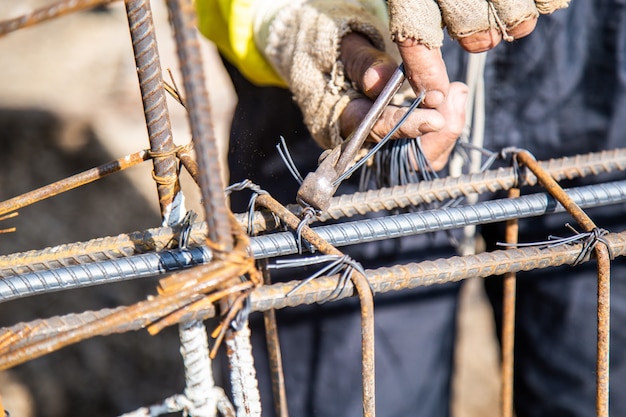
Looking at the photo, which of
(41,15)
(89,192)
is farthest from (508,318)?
(89,192)

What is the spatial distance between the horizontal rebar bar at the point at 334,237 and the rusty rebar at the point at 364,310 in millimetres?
18

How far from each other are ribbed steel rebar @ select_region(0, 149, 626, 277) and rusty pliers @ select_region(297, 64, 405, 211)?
0.17 feet

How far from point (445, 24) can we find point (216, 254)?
0.26 meters

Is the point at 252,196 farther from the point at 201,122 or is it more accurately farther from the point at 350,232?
the point at 201,122

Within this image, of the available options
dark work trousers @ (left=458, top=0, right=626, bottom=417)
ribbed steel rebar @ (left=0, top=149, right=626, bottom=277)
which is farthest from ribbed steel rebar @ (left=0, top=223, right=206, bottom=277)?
dark work trousers @ (left=458, top=0, right=626, bottom=417)

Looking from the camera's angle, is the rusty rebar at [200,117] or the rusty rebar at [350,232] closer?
the rusty rebar at [200,117]

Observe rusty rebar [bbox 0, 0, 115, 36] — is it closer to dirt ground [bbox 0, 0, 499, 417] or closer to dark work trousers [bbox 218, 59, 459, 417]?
dark work trousers [bbox 218, 59, 459, 417]

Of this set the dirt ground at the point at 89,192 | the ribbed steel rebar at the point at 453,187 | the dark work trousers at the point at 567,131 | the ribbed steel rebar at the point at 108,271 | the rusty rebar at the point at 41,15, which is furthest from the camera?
the dirt ground at the point at 89,192

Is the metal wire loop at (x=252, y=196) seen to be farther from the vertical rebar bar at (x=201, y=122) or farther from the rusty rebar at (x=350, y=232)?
the vertical rebar bar at (x=201, y=122)

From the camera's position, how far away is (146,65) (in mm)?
449

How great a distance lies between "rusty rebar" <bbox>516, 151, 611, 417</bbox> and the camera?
1.52 ft

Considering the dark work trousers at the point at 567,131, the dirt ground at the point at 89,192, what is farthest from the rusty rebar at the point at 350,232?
the dirt ground at the point at 89,192

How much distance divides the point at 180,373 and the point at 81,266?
899mm

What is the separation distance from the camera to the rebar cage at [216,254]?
0.34 meters
